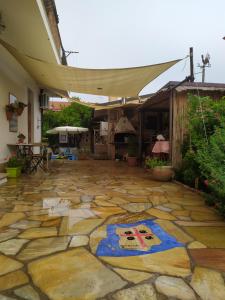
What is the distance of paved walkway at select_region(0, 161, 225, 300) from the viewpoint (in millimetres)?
1675

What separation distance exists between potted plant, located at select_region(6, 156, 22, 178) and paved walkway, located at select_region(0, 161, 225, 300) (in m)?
1.98

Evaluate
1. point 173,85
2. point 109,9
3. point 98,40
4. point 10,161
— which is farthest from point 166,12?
point 10,161

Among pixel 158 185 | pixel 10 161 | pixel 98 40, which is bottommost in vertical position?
pixel 158 185

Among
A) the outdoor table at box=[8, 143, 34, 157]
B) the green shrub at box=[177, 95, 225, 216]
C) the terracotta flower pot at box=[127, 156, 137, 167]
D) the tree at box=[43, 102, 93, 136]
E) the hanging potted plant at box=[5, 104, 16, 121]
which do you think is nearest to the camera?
the green shrub at box=[177, 95, 225, 216]

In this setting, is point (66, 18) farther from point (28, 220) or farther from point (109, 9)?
point (28, 220)

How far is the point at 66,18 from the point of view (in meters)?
9.98

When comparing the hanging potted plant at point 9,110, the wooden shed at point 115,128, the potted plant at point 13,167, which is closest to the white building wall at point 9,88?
the hanging potted plant at point 9,110

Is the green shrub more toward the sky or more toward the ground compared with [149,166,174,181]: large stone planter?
more toward the sky

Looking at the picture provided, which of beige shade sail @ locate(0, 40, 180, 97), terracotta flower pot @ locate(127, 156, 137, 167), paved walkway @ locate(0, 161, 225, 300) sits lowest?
paved walkway @ locate(0, 161, 225, 300)

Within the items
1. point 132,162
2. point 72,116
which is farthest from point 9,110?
point 72,116

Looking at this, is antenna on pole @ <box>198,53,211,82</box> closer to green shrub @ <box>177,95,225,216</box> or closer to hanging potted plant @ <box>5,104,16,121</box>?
green shrub @ <box>177,95,225,216</box>

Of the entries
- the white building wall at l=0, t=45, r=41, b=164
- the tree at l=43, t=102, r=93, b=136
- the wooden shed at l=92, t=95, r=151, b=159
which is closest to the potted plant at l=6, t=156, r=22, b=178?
the white building wall at l=0, t=45, r=41, b=164

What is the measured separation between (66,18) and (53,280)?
34.3 feet

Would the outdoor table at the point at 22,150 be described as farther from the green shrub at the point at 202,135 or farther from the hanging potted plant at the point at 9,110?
the green shrub at the point at 202,135
